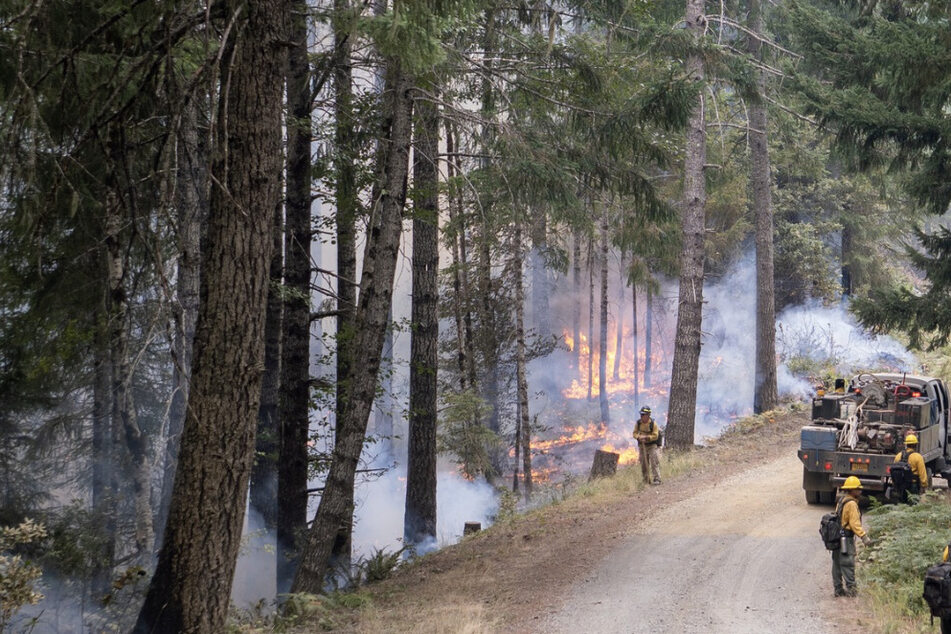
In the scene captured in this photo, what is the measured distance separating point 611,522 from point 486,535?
7.81 feet

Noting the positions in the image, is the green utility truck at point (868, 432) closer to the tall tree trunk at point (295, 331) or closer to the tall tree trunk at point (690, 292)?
the tall tree trunk at point (690, 292)

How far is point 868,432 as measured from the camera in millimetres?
15492

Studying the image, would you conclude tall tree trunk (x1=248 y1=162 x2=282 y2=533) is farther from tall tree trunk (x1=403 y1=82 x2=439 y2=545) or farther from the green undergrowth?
the green undergrowth

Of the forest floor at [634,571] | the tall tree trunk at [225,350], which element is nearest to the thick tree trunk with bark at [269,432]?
the forest floor at [634,571]

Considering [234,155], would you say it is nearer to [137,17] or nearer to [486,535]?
[137,17]

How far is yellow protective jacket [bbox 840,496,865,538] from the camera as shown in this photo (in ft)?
34.1

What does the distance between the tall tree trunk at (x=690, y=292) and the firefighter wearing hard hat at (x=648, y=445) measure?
373 centimetres

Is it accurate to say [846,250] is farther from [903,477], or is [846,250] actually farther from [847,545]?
[847,545]

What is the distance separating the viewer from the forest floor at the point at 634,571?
10141 millimetres

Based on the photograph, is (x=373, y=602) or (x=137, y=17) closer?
(x=137, y=17)

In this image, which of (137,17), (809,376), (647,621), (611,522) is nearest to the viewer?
(137,17)

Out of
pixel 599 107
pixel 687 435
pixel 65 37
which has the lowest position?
pixel 687 435

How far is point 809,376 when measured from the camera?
3331 cm

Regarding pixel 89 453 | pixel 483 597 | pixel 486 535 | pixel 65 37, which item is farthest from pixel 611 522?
pixel 65 37
